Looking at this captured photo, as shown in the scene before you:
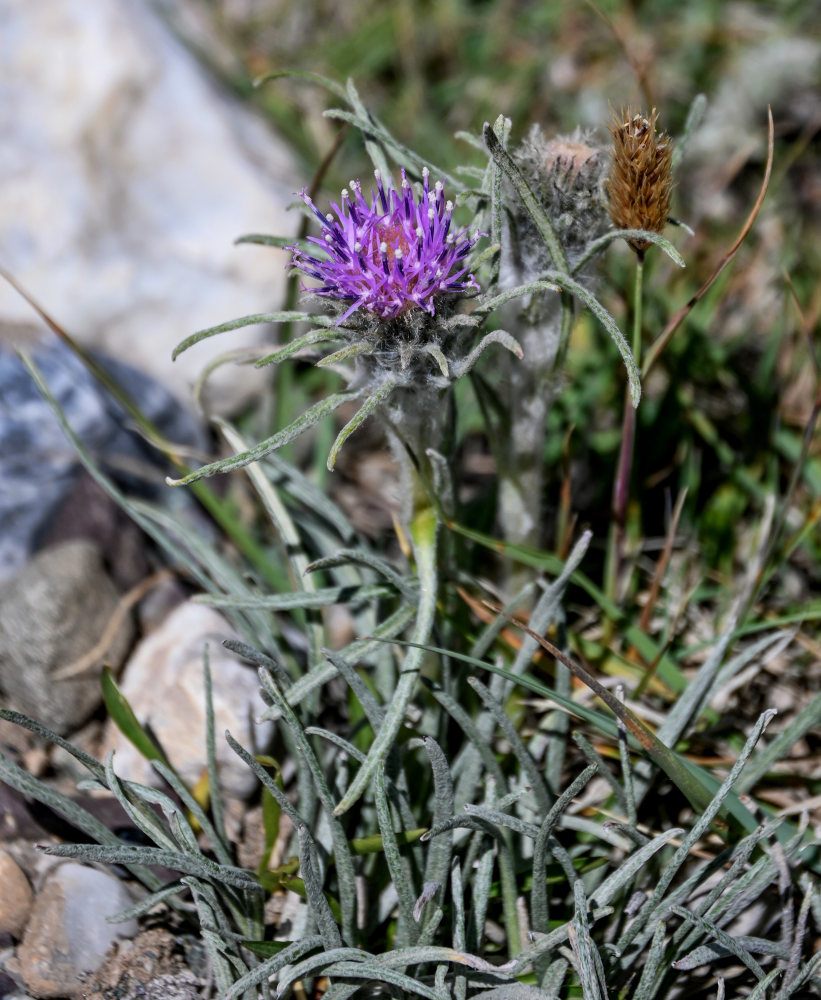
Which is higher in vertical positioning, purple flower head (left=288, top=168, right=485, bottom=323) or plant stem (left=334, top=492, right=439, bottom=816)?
purple flower head (left=288, top=168, right=485, bottom=323)

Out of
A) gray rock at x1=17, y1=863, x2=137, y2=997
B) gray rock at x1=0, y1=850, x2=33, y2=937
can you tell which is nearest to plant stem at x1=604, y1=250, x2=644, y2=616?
gray rock at x1=17, y1=863, x2=137, y2=997

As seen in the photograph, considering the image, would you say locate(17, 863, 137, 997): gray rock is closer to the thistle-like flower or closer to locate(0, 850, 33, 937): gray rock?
locate(0, 850, 33, 937): gray rock

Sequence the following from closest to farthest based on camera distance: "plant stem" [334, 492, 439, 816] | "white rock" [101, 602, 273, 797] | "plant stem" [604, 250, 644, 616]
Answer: "plant stem" [334, 492, 439, 816] < "plant stem" [604, 250, 644, 616] < "white rock" [101, 602, 273, 797]

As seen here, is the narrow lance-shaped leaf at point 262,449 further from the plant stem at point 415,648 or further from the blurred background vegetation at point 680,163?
the blurred background vegetation at point 680,163

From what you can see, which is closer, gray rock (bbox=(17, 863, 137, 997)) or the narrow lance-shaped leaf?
the narrow lance-shaped leaf

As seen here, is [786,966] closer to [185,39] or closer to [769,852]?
[769,852]

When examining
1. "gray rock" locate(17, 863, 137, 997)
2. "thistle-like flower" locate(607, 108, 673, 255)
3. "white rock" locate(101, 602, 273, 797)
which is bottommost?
"gray rock" locate(17, 863, 137, 997)

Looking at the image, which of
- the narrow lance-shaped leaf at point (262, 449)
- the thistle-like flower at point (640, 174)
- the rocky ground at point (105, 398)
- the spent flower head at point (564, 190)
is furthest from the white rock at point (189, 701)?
the thistle-like flower at point (640, 174)

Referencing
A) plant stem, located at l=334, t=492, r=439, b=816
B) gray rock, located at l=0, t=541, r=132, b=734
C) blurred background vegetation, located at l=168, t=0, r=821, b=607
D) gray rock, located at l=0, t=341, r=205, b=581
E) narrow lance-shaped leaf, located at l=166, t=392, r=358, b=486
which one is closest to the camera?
narrow lance-shaped leaf, located at l=166, t=392, r=358, b=486
